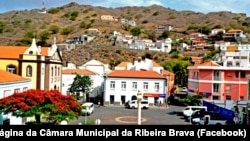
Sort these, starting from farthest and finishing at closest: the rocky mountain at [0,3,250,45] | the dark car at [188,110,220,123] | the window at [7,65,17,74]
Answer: the rocky mountain at [0,3,250,45]
the window at [7,65,17,74]
the dark car at [188,110,220,123]

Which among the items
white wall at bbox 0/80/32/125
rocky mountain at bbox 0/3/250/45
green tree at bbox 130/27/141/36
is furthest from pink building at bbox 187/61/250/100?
green tree at bbox 130/27/141/36

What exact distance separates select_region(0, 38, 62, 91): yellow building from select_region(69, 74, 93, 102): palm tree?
7.37m

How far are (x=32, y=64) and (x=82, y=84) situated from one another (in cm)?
1048

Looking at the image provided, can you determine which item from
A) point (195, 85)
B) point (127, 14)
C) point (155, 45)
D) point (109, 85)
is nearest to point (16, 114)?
point (109, 85)

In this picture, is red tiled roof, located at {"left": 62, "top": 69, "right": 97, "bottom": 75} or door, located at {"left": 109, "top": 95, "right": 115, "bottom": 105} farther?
red tiled roof, located at {"left": 62, "top": 69, "right": 97, "bottom": 75}

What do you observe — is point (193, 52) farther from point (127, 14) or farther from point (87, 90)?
point (127, 14)

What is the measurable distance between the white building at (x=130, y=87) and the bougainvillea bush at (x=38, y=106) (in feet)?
62.8

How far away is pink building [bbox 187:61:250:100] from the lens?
3703 centimetres

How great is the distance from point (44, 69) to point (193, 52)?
54151 mm

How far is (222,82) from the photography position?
37.5m

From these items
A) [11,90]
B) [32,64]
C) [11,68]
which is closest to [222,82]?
[32,64]

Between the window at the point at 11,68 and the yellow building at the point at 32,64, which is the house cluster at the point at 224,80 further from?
the window at the point at 11,68

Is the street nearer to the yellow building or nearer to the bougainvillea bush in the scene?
the yellow building

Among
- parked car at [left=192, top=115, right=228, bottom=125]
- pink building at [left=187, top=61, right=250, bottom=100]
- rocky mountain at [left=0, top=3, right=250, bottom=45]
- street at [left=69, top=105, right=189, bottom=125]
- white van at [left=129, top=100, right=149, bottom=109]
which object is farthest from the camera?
rocky mountain at [left=0, top=3, right=250, bottom=45]
